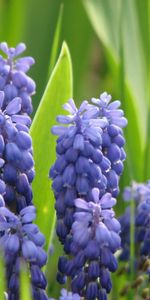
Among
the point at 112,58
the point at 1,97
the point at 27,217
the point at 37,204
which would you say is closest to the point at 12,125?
the point at 1,97

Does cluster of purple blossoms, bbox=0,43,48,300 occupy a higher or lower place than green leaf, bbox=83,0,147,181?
lower

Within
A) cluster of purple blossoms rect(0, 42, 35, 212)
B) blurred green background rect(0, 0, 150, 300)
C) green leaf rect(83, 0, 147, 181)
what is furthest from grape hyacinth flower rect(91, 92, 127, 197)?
green leaf rect(83, 0, 147, 181)

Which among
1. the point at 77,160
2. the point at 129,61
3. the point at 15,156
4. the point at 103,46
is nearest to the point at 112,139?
the point at 77,160

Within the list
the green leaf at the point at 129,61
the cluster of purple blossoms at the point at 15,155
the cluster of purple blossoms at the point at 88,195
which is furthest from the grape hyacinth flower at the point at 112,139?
the green leaf at the point at 129,61

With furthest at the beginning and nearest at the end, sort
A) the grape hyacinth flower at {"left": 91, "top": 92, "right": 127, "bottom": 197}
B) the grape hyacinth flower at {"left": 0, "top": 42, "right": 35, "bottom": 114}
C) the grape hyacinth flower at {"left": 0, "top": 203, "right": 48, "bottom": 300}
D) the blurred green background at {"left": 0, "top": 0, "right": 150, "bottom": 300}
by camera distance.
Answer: the blurred green background at {"left": 0, "top": 0, "right": 150, "bottom": 300} → the grape hyacinth flower at {"left": 0, "top": 42, "right": 35, "bottom": 114} → the grape hyacinth flower at {"left": 91, "top": 92, "right": 127, "bottom": 197} → the grape hyacinth flower at {"left": 0, "top": 203, "right": 48, "bottom": 300}

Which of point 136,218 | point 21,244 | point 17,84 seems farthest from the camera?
point 136,218

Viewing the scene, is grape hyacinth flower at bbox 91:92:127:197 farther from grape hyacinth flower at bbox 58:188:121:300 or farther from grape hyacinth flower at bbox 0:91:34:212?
grape hyacinth flower at bbox 0:91:34:212

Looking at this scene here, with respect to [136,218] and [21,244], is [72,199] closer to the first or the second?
[21,244]
